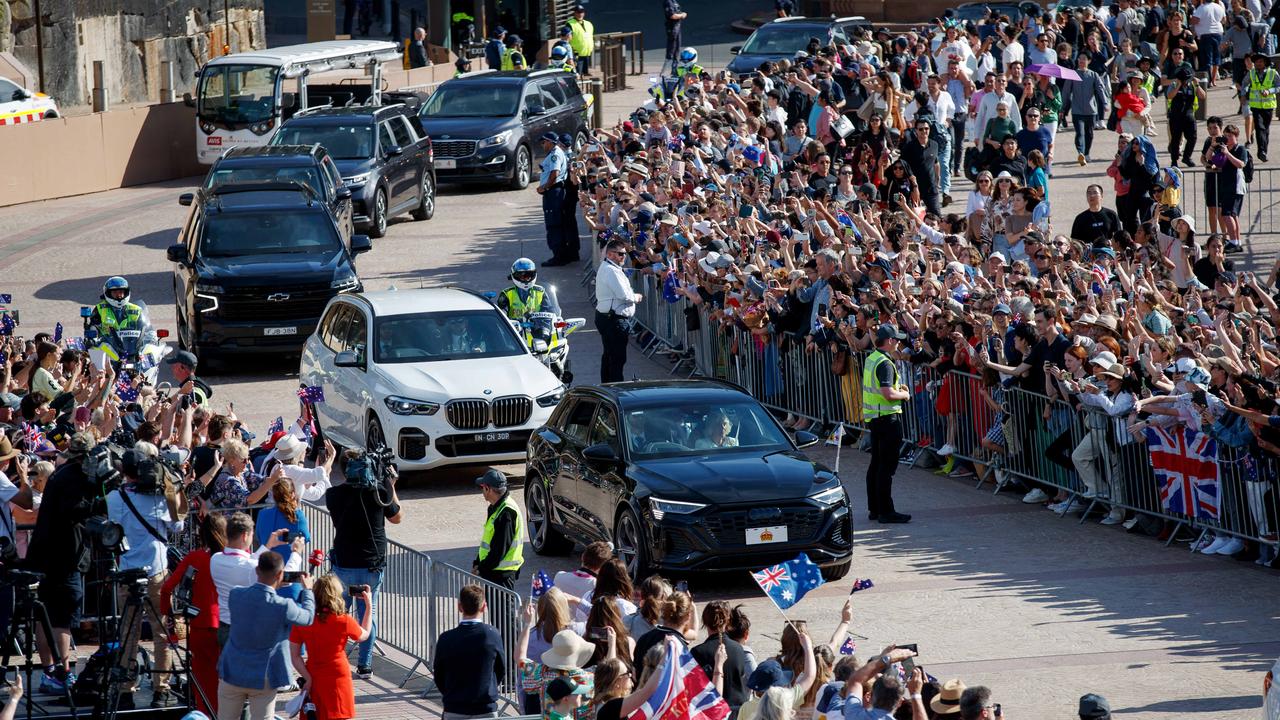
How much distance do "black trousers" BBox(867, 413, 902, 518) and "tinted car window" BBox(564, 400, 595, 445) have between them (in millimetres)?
2532

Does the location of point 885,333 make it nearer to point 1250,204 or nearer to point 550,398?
point 550,398

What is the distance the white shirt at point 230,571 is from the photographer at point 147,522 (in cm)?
83

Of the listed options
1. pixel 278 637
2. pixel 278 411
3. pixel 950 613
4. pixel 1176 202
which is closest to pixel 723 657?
pixel 278 637

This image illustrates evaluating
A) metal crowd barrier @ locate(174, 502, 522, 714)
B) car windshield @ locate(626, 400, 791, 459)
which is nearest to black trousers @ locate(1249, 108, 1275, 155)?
Result: car windshield @ locate(626, 400, 791, 459)

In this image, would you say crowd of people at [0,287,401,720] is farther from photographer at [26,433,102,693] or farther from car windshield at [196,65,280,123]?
car windshield at [196,65,280,123]

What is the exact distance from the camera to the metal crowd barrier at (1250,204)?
2753 cm

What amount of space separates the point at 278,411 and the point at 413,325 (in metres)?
2.70

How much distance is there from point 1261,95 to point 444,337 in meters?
17.9

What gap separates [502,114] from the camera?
110 ft

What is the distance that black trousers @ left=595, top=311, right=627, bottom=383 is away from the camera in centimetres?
2077

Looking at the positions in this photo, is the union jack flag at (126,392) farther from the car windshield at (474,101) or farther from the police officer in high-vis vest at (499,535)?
the car windshield at (474,101)

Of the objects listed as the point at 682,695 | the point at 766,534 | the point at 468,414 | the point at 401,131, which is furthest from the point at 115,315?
the point at 682,695

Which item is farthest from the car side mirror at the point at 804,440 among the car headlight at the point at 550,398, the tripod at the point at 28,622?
the tripod at the point at 28,622

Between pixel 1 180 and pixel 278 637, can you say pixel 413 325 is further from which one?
pixel 1 180
